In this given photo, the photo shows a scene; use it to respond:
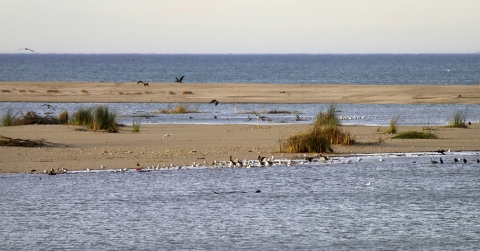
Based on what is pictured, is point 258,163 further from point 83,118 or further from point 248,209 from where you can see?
point 83,118

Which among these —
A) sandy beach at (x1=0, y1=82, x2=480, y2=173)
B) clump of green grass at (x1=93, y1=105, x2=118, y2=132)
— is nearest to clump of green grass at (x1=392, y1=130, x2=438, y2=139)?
sandy beach at (x1=0, y1=82, x2=480, y2=173)

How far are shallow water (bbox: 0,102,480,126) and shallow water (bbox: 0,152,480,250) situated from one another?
13159 mm

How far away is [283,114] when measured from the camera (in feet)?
115

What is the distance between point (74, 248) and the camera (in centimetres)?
1049

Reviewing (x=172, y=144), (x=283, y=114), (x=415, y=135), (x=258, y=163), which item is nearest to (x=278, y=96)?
(x=283, y=114)

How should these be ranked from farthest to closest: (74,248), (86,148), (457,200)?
(86,148) → (457,200) → (74,248)

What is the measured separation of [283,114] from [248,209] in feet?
72.9

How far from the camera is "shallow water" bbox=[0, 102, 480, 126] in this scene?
31.0 meters

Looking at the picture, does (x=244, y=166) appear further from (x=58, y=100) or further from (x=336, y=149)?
(x=58, y=100)

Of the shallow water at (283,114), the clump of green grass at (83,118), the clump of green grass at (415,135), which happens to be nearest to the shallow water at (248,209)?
the clump of green grass at (415,135)

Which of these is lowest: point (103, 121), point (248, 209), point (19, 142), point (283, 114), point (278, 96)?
point (248, 209)

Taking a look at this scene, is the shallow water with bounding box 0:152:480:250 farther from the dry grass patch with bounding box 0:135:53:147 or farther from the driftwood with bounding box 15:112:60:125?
the driftwood with bounding box 15:112:60:125

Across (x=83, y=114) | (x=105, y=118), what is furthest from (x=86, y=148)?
(x=83, y=114)

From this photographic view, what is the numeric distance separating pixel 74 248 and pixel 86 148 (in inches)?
398
